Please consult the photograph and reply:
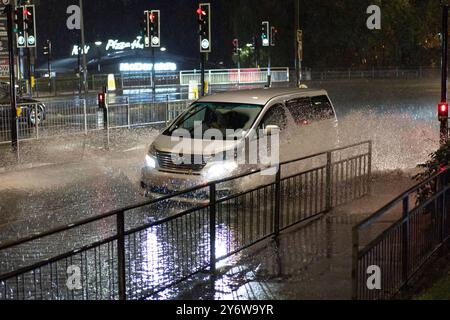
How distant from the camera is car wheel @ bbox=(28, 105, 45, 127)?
22847 mm

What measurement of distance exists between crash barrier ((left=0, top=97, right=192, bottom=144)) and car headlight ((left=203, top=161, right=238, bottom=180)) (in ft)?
32.4

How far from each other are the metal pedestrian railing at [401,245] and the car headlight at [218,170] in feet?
11.7

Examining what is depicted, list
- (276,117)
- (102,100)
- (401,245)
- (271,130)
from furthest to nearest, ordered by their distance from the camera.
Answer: (102,100)
(276,117)
(271,130)
(401,245)

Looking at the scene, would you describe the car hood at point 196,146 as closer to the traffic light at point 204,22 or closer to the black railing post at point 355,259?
the black railing post at point 355,259

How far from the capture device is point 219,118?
44.9 ft

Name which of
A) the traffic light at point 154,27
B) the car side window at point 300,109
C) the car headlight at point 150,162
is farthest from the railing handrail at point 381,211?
the traffic light at point 154,27

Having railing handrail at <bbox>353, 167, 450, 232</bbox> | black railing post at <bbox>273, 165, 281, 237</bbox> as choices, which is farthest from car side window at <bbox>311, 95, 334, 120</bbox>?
railing handrail at <bbox>353, 167, 450, 232</bbox>

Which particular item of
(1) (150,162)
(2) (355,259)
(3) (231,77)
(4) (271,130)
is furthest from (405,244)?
(3) (231,77)

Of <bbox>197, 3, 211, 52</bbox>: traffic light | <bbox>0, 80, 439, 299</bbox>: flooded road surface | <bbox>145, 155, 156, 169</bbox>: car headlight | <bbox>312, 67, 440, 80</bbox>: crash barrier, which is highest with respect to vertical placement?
<bbox>197, 3, 211, 52</bbox>: traffic light

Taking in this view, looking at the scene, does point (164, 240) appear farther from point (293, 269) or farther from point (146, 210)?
point (146, 210)

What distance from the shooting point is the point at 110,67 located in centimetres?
7638

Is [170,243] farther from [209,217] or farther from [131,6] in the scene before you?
[131,6]

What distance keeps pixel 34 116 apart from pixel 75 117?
5.57 ft

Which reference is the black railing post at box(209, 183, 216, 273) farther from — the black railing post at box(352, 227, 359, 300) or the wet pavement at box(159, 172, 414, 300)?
the black railing post at box(352, 227, 359, 300)
